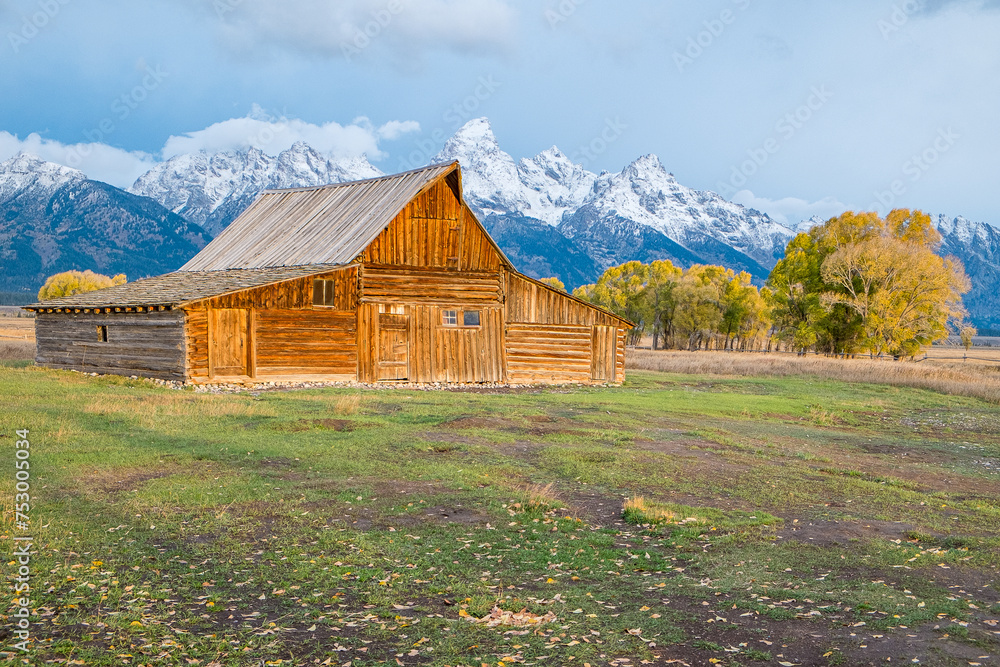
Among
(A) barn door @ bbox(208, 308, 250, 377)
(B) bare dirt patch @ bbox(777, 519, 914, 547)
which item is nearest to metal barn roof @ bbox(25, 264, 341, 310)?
(A) barn door @ bbox(208, 308, 250, 377)

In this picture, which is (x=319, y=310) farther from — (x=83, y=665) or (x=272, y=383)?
(x=83, y=665)

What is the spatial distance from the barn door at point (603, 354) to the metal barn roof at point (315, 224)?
11028 mm

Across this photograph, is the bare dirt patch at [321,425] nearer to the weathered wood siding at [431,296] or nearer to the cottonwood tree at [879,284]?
the weathered wood siding at [431,296]

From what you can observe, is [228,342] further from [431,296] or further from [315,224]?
[315,224]

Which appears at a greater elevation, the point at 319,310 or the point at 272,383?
the point at 319,310

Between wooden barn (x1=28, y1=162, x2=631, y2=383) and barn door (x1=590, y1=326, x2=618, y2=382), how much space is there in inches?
2.3

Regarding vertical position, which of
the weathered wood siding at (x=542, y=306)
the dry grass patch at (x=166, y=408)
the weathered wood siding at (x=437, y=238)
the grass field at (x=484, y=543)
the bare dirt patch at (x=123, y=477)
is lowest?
the grass field at (x=484, y=543)

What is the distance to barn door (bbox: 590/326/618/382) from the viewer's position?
39938mm

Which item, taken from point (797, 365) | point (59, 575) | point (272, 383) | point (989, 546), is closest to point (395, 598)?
point (59, 575)

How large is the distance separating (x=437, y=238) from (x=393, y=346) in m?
5.25

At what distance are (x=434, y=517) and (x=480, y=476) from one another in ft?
9.21

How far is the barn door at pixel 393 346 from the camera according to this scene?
112 feet

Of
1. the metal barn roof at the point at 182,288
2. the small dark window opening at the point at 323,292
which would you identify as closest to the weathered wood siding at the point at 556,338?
the small dark window opening at the point at 323,292

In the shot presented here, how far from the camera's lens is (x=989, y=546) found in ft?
36.3
